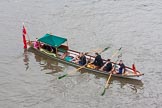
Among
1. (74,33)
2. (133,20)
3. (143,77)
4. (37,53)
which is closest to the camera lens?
(143,77)

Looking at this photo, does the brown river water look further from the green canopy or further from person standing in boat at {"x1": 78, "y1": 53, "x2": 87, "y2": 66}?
the green canopy

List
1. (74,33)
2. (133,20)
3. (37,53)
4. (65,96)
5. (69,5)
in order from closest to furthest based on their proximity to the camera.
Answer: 1. (65,96)
2. (37,53)
3. (74,33)
4. (133,20)
5. (69,5)

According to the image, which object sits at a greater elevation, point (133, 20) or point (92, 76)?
point (133, 20)

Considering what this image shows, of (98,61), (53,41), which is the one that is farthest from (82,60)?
(53,41)

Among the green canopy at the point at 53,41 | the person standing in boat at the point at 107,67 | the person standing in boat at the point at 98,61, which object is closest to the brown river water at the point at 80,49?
the person standing in boat at the point at 107,67

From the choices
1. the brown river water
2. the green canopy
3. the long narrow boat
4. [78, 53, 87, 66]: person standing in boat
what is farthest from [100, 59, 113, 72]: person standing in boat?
the green canopy

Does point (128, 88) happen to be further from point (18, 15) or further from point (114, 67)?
point (18, 15)

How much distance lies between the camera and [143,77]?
1110 inches

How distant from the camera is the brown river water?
26.2m

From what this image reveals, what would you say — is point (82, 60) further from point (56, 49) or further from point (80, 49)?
point (80, 49)

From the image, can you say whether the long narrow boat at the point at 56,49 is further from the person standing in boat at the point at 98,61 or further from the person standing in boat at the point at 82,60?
the person standing in boat at the point at 98,61

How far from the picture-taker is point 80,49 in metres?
32.9

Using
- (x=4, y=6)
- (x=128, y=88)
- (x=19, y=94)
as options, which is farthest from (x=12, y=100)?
(x=4, y=6)

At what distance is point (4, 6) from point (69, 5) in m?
8.43
